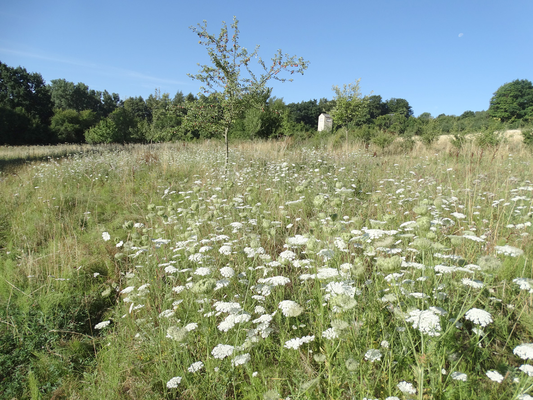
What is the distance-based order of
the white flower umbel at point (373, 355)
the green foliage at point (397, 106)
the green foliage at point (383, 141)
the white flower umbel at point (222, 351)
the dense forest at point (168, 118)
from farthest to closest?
the green foliage at point (397, 106), the green foliage at point (383, 141), the dense forest at point (168, 118), the white flower umbel at point (222, 351), the white flower umbel at point (373, 355)

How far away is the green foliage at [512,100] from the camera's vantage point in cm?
5128

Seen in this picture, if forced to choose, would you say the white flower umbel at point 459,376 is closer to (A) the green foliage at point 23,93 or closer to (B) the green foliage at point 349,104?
(B) the green foliage at point 349,104

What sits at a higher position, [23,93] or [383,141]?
[23,93]

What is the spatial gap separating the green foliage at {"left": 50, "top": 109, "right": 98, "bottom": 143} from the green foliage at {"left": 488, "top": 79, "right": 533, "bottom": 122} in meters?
70.0

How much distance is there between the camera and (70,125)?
1439 inches

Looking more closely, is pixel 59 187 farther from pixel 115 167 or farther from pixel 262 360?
pixel 262 360

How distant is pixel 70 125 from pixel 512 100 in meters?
75.2

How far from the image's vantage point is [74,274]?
316cm

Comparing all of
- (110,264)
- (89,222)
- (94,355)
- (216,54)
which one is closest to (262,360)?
(94,355)

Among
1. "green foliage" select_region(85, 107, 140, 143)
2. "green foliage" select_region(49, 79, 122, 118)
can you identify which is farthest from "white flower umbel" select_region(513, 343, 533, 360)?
"green foliage" select_region(49, 79, 122, 118)

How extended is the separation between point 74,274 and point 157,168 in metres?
4.97

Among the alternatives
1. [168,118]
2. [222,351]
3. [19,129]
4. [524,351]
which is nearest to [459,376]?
[524,351]

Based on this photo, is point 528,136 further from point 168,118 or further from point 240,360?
point 168,118

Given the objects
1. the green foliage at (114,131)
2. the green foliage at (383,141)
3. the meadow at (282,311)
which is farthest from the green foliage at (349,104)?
the green foliage at (114,131)
